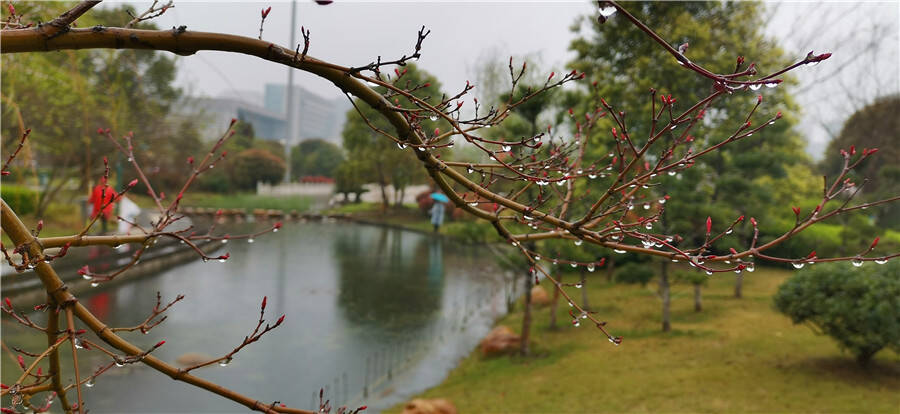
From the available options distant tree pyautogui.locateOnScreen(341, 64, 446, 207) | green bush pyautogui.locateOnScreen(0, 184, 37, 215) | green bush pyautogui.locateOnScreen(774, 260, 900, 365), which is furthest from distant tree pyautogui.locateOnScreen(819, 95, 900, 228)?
green bush pyautogui.locateOnScreen(0, 184, 37, 215)

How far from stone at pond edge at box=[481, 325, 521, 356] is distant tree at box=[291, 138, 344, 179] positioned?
2613 centimetres

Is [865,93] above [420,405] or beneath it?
above

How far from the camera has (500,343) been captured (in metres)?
7.54

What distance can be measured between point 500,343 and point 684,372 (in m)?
2.38

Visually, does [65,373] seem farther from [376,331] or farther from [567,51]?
[567,51]

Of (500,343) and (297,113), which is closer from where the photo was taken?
(500,343)

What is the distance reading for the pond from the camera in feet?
20.0

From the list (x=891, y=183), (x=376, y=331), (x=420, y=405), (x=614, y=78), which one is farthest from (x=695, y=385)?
(x=891, y=183)

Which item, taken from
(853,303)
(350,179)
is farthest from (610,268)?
(350,179)

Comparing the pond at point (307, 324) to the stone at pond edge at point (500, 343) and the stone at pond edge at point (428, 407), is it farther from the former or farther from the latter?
the stone at pond edge at point (428, 407)

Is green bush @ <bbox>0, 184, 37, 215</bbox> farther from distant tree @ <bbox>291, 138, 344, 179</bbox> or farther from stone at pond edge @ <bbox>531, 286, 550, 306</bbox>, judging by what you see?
distant tree @ <bbox>291, 138, 344, 179</bbox>

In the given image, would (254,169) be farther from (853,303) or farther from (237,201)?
(853,303)

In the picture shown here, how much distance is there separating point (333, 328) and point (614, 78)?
20.7ft

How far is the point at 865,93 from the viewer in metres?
11.7
